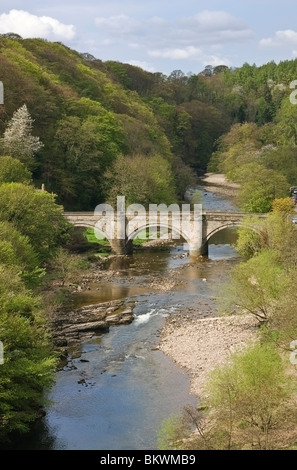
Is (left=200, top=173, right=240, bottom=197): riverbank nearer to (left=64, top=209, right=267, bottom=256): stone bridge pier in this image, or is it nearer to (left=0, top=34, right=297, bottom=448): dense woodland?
(left=0, top=34, right=297, bottom=448): dense woodland

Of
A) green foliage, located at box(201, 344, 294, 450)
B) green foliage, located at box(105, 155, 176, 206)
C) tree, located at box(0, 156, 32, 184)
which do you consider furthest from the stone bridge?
green foliage, located at box(201, 344, 294, 450)

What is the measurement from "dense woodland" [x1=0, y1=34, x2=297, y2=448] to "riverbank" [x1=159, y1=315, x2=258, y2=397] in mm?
2020

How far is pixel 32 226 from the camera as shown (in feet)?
169

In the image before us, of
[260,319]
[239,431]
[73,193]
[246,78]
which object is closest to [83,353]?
[260,319]

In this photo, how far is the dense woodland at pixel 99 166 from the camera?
106 ft

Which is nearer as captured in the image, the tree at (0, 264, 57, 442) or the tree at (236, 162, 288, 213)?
the tree at (0, 264, 57, 442)

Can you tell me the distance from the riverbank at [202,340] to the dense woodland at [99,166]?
2020 millimetres

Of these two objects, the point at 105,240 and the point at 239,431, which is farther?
the point at 105,240

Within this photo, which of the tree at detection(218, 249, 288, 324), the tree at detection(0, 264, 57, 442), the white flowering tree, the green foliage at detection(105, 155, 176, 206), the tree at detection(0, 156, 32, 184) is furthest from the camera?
the green foliage at detection(105, 155, 176, 206)

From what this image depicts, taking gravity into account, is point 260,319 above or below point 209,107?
below

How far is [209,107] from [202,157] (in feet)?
51.2

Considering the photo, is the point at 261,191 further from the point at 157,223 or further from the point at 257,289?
the point at 257,289

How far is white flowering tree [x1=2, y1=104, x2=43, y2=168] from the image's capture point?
72125 millimetres
